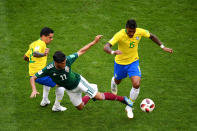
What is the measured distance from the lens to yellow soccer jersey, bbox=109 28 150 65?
8.27m

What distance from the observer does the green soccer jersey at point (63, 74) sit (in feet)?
24.5

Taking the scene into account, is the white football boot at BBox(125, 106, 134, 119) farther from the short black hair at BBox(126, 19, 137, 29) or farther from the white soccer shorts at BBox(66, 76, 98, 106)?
the short black hair at BBox(126, 19, 137, 29)

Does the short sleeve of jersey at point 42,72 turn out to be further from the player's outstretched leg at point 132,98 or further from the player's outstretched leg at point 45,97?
the player's outstretched leg at point 132,98

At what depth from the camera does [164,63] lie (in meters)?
10.7

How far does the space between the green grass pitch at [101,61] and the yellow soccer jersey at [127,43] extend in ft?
4.50

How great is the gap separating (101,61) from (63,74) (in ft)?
11.2

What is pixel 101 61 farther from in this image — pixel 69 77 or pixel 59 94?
pixel 69 77

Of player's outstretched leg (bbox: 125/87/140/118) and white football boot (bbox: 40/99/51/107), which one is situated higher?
player's outstretched leg (bbox: 125/87/140/118)

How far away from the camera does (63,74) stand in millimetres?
7520

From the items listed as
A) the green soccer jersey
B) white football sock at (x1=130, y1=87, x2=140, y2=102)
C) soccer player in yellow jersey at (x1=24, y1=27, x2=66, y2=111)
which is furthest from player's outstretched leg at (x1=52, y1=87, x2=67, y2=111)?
white football sock at (x1=130, y1=87, x2=140, y2=102)

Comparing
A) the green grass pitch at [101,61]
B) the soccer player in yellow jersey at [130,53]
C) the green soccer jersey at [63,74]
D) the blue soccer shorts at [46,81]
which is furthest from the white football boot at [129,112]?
the blue soccer shorts at [46,81]

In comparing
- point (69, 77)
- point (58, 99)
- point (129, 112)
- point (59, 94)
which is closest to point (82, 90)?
point (69, 77)

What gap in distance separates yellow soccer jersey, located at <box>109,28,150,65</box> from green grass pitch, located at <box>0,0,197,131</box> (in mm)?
1370

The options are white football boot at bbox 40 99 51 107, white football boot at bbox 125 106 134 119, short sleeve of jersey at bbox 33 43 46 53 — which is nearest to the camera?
short sleeve of jersey at bbox 33 43 46 53
